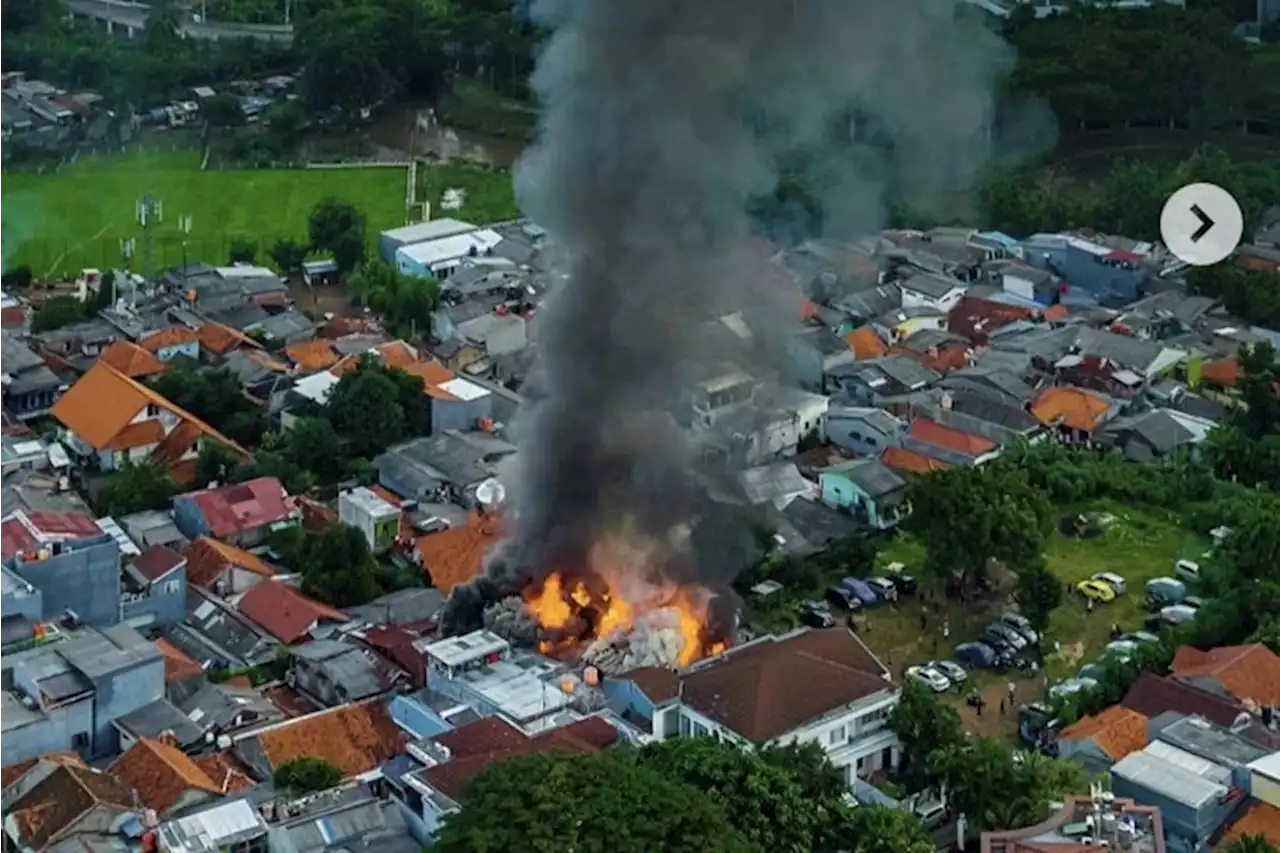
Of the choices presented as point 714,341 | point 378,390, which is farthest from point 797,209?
point 714,341

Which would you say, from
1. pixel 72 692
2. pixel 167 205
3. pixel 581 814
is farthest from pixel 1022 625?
pixel 167 205

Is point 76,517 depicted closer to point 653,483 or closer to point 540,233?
point 653,483

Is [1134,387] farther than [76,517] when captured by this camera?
Yes

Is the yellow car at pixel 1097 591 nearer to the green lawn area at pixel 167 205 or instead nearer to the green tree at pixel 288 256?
the green tree at pixel 288 256

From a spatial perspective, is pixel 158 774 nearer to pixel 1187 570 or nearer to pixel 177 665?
pixel 177 665

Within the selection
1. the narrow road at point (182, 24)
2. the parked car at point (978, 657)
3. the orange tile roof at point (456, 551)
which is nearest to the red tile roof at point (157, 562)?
the orange tile roof at point (456, 551)

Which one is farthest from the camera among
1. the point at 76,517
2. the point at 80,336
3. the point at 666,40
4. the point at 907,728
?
the point at 80,336
